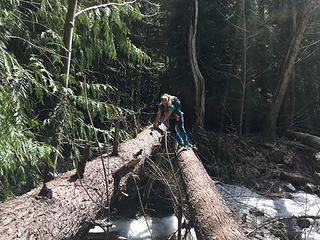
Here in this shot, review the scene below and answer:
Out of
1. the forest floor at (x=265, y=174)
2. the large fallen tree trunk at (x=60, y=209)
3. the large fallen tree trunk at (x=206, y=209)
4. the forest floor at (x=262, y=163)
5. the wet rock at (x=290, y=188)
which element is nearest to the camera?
the large fallen tree trunk at (x=60, y=209)

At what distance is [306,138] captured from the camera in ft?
46.5

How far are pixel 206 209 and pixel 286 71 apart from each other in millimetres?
9493

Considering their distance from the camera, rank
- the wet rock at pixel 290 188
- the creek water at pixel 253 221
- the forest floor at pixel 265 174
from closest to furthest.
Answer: the creek water at pixel 253 221, the forest floor at pixel 265 174, the wet rock at pixel 290 188

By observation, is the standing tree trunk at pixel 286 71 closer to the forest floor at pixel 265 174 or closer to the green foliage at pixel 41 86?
the forest floor at pixel 265 174

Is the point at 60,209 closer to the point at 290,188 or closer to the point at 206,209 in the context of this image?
the point at 206,209

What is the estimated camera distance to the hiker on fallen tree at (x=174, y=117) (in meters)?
8.38

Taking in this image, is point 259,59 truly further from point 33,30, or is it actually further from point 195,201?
point 195,201

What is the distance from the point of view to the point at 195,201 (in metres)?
5.70

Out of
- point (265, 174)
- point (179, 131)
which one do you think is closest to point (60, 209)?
point (179, 131)

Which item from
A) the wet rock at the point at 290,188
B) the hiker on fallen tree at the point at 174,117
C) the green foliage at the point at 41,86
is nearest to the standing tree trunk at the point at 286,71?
the wet rock at the point at 290,188

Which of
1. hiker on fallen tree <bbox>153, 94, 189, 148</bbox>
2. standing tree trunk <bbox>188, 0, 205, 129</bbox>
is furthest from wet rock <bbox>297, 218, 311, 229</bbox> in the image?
standing tree trunk <bbox>188, 0, 205, 129</bbox>

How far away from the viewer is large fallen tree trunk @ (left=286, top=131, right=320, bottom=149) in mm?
13552

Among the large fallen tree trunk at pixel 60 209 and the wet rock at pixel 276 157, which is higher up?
the large fallen tree trunk at pixel 60 209

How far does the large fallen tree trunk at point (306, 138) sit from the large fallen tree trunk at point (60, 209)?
29.0 ft
